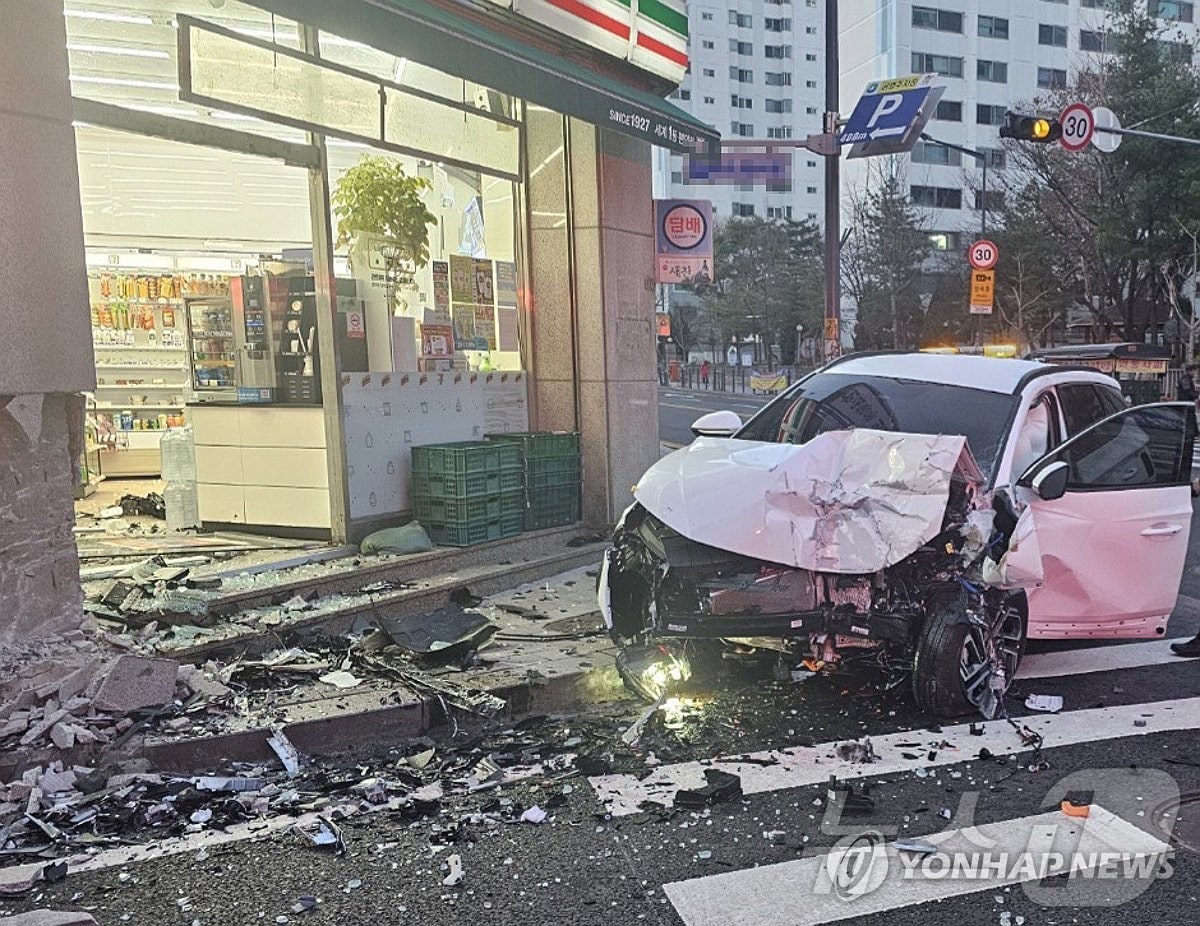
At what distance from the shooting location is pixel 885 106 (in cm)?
1302

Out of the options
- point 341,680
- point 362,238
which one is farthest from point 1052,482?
point 362,238

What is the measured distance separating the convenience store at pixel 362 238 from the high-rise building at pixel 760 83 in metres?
75.2

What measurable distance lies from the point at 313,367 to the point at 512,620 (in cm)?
288

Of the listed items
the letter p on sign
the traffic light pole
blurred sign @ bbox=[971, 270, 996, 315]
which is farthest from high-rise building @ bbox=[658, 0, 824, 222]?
the letter p on sign

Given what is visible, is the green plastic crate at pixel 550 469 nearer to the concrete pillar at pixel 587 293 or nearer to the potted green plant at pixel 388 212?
the concrete pillar at pixel 587 293

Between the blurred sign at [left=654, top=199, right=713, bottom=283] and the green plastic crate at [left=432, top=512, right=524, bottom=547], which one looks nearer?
the green plastic crate at [left=432, top=512, right=524, bottom=547]

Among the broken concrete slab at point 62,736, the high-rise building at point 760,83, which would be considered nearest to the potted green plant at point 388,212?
the broken concrete slab at point 62,736

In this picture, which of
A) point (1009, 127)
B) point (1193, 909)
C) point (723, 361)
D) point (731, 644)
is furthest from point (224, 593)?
point (723, 361)

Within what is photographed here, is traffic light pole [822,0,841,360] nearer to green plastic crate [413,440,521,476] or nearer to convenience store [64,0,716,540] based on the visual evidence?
convenience store [64,0,716,540]

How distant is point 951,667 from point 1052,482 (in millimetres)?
1260

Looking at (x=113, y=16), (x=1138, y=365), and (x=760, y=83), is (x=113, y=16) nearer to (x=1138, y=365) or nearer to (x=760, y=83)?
(x=1138, y=365)

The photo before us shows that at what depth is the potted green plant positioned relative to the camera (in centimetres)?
873

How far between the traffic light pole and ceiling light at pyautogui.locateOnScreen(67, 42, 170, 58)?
9026 millimetres

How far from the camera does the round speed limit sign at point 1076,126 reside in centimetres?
1641
